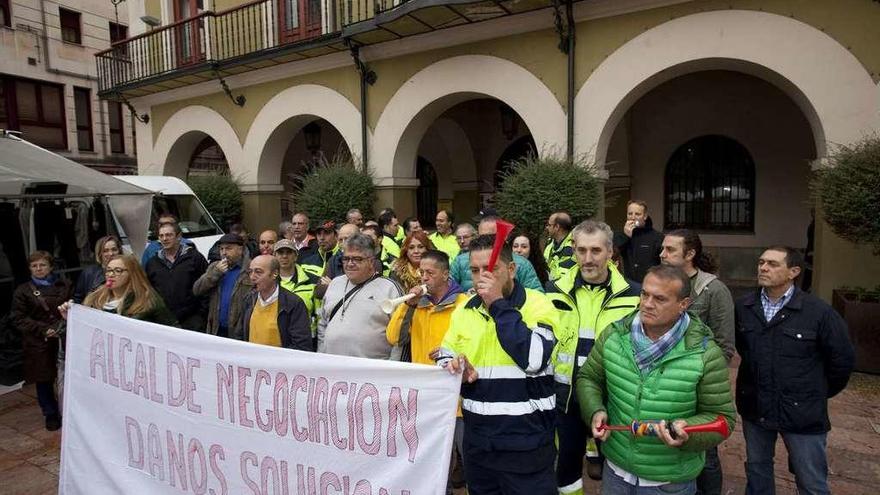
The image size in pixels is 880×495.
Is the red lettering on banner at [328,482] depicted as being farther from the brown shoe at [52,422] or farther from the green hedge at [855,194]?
the green hedge at [855,194]

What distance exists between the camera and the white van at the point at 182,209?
33.1 feet

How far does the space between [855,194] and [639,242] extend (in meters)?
2.12

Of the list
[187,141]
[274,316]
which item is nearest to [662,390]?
[274,316]

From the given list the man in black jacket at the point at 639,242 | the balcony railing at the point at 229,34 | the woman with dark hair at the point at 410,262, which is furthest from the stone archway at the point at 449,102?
the woman with dark hair at the point at 410,262

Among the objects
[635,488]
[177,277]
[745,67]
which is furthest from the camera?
[745,67]

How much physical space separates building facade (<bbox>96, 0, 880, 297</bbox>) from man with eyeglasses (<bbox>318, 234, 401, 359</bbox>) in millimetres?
5484

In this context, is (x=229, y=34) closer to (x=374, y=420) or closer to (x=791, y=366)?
(x=374, y=420)

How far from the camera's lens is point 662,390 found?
2.39 m

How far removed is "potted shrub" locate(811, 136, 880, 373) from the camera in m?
5.53

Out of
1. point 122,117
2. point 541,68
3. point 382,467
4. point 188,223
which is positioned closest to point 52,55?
point 122,117

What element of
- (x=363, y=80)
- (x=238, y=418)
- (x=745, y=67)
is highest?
(x=363, y=80)

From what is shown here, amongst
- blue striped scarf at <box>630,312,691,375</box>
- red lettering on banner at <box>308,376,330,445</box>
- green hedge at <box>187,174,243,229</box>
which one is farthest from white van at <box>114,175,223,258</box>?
blue striped scarf at <box>630,312,691,375</box>

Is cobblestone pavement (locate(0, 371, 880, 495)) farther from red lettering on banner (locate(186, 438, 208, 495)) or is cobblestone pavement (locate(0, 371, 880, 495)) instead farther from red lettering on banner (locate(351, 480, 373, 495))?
red lettering on banner (locate(186, 438, 208, 495))

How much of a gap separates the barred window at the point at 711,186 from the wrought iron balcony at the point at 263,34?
506cm
